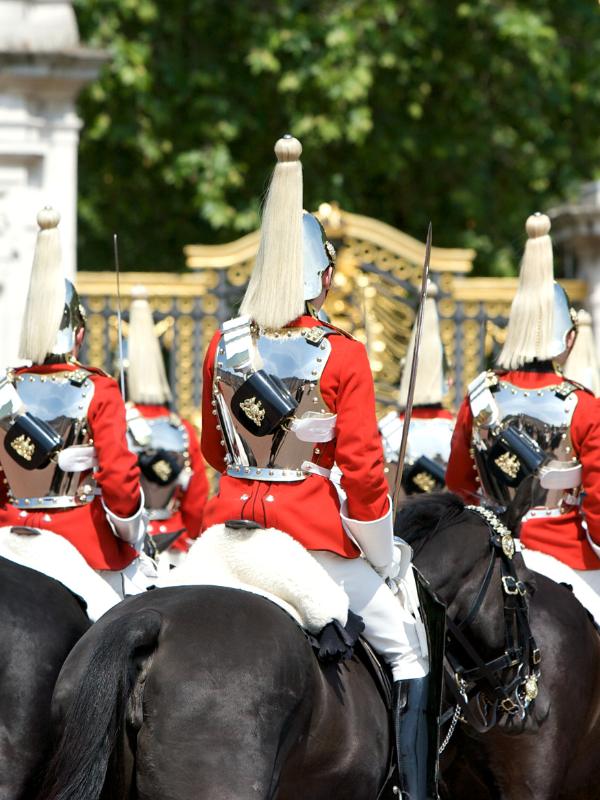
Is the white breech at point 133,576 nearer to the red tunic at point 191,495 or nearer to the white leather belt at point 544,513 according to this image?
the white leather belt at point 544,513

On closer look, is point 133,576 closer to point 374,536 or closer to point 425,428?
→ point 374,536

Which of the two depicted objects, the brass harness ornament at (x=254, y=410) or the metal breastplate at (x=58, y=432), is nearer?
the brass harness ornament at (x=254, y=410)

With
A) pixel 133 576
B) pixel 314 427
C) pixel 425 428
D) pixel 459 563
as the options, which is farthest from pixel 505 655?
pixel 425 428

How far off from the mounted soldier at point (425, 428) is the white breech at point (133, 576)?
219 cm

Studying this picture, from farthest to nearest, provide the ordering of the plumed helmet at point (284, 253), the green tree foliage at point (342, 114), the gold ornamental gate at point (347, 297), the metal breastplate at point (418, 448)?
the green tree foliage at point (342, 114), the gold ornamental gate at point (347, 297), the metal breastplate at point (418, 448), the plumed helmet at point (284, 253)

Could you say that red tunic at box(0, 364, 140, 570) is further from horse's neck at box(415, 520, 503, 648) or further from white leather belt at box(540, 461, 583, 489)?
white leather belt at box(540, 461, 583, 489)

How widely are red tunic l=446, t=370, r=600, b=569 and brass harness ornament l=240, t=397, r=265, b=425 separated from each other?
1647 millimetres

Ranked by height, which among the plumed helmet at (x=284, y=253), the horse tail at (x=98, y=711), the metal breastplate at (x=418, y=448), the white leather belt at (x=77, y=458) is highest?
the plumed helmet at (x=284, y=253)

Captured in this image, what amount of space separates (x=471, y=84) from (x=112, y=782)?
42.1 ft

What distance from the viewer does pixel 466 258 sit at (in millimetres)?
12750

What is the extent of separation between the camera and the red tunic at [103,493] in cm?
564

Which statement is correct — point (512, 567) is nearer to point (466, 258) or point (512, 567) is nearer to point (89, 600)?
point (89, 600)

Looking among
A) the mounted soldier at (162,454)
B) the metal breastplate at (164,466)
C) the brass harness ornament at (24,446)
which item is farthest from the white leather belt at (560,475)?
the metal breastplate at (164,466)

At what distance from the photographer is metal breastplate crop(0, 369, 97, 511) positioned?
18.5ft
